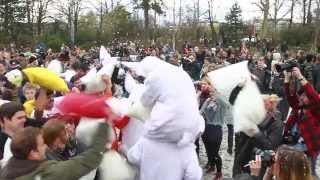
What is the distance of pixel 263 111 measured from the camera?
569 cm

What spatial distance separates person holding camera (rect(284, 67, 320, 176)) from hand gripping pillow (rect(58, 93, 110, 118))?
9.53ft

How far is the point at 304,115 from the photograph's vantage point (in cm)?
654

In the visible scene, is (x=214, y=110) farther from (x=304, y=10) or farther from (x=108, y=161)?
(x=304, y=10)

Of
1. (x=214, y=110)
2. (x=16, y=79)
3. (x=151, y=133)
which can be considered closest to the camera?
(x=151, y=133)

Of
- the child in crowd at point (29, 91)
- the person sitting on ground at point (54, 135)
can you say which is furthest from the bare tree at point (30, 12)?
the person sitting on ground at point (54, 135)

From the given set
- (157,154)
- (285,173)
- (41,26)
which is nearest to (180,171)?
(157,154)

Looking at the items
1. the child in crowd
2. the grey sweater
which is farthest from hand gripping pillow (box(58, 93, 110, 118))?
the grey sweater

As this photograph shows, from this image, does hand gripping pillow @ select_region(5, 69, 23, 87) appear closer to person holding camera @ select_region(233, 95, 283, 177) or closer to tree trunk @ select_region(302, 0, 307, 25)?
person holding camera @ select_region(233, 95, 283, 177)

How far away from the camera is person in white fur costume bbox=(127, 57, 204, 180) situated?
4766 millimetres

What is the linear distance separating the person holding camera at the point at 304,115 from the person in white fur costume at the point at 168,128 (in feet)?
6.07

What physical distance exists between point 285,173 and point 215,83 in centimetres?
200

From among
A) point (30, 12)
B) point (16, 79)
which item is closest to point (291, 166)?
point (16, 79)

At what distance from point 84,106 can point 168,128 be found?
93 centimetres

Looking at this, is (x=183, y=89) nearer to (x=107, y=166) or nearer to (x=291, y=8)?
(x=107, y=166)
